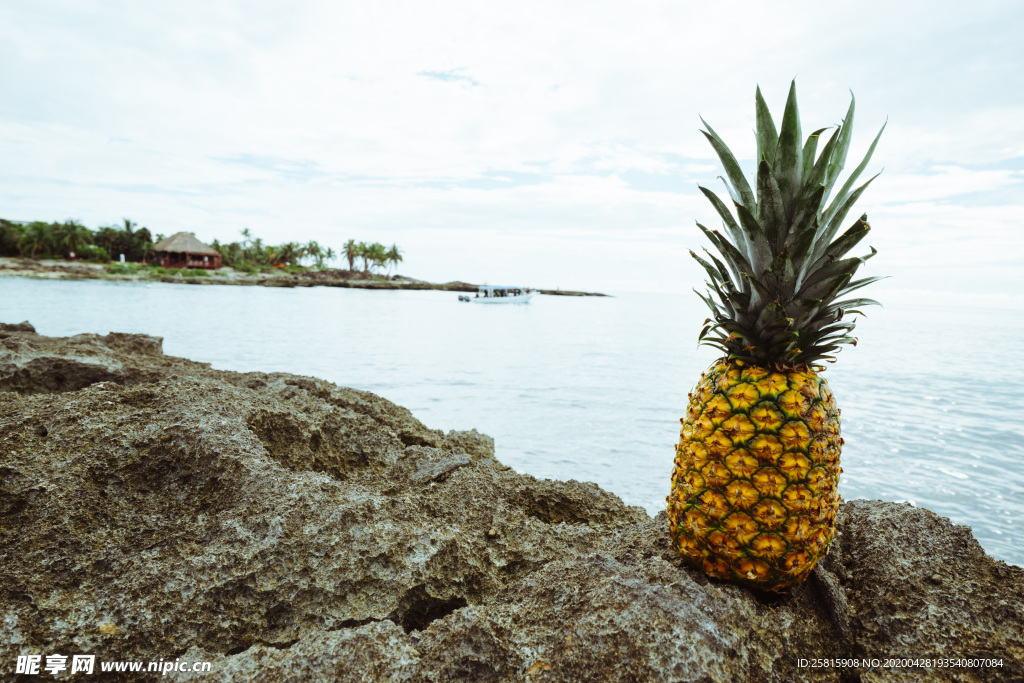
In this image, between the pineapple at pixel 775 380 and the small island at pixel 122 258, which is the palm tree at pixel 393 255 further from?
the pineapple at pixel 775 380

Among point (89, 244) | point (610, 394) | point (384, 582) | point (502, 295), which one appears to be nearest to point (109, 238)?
point (89, 244)

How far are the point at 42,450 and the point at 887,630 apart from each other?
3.38 meters

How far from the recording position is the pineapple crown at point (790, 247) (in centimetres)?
204

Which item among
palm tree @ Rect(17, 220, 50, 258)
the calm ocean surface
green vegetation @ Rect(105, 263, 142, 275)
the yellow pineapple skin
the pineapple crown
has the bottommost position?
the calm ocean surface

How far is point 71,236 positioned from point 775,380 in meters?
86.0

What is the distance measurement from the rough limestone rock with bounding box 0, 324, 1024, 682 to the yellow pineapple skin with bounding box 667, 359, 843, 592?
0.15m

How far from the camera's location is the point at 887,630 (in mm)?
1927

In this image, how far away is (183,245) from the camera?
7088cm

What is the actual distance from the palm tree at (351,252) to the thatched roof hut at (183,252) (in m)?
37.9

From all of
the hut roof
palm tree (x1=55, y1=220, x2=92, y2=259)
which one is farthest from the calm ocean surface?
palm tree (x1=55, y1=220, x2=92, y2=259)

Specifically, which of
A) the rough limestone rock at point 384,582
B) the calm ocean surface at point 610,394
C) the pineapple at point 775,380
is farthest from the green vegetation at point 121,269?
the pineapple at point 775,380

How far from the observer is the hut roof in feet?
232

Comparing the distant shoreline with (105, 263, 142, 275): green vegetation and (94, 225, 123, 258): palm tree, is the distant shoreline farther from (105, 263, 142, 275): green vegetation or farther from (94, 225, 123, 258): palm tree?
(94, 225, 123, 258): palm tree

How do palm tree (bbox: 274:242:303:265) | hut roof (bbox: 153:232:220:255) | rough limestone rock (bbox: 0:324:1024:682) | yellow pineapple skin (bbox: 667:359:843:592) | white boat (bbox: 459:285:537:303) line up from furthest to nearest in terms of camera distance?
palm tree (bbox: 274:242:303:265) < hut roof (bbox: 153:232:220:255) < white boat (bbox: 459:285:537:303) < yellow pineapple skin (bbox: 667:359:843:592) < rough limestone rock (bbox: 0:324:1024:682)
